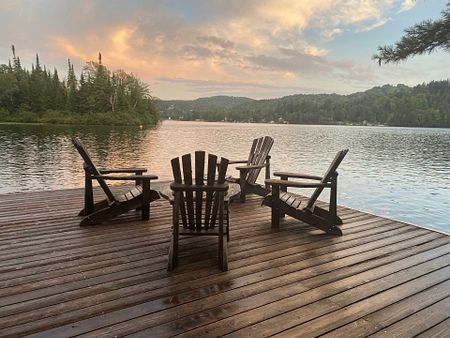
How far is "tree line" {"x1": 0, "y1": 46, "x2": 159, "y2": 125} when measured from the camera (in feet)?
163

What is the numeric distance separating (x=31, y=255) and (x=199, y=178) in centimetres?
169

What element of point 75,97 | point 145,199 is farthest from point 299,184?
point 75,97

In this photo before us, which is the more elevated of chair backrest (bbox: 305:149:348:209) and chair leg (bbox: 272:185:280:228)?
chair backrest (bbox: 305:149:348:209)

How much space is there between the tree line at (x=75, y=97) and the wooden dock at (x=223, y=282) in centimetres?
5203

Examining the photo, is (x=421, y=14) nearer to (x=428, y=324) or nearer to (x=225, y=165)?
(x=225, y=165)

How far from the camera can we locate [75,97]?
53.3 m

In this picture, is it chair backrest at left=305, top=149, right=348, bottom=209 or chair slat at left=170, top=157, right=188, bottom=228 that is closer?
chair slat at left=170, top=157, right=188, bottom=228

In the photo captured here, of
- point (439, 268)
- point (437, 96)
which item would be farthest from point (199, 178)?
point (437, 96)

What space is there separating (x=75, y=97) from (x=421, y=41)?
187 ft

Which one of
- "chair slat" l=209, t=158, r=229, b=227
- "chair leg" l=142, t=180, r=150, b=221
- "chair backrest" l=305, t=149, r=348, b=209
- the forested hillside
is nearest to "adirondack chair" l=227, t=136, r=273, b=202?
"chair backrest" l=305, t=149, r=348, b=209

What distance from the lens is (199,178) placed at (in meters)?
2.78

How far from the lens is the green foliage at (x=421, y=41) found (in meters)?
4.16

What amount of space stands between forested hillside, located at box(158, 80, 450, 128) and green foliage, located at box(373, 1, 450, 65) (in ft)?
101

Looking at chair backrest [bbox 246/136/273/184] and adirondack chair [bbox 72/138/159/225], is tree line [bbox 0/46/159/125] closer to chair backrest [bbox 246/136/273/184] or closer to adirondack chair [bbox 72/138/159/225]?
chair backrest [bbox 246/136/273/184]
